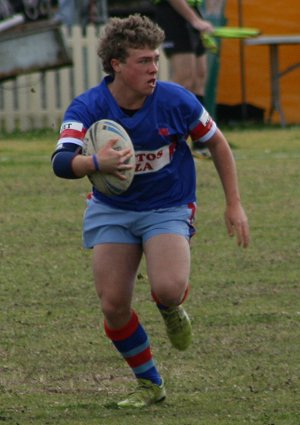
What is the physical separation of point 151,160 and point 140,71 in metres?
0.37

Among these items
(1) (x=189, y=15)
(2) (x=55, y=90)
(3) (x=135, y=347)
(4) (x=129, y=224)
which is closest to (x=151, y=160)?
(4) (x=129, y=224)

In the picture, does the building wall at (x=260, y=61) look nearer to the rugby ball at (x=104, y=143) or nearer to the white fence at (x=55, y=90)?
the white fence at (x=55, y=90)

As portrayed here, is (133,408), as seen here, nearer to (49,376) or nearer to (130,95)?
(49,376)

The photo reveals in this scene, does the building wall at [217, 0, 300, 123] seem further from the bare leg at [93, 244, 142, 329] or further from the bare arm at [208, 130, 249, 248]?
the bare leg at [93, 244, 142, 329]

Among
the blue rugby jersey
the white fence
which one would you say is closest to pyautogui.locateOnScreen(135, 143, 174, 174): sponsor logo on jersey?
the blue rugby jersey

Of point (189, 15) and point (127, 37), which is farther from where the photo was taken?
point (189, 15)

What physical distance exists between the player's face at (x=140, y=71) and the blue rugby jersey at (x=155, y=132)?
11 cm

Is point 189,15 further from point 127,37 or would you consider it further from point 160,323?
point 127,37

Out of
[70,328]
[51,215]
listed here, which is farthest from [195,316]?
→ [51,215]

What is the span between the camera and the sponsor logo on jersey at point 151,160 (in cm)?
554

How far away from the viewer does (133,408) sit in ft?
18.0

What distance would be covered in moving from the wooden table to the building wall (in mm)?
326

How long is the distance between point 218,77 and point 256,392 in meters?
11.5

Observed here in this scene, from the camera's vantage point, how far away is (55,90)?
55.5 ft
